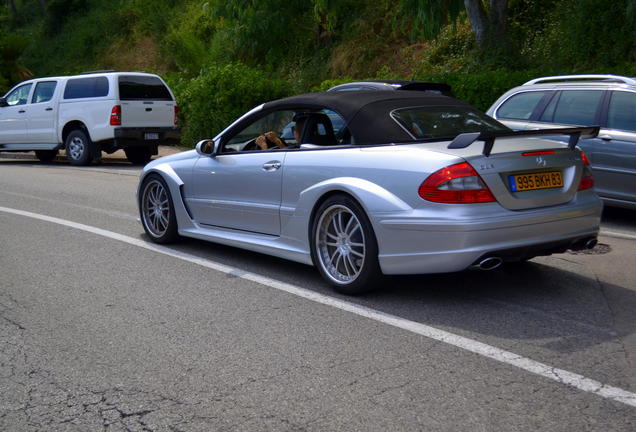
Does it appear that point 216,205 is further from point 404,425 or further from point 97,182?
point 97,182

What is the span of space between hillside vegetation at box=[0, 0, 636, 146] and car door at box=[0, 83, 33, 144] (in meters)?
3.72

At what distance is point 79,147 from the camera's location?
1816cm

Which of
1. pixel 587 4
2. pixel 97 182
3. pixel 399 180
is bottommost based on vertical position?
pixel 97 182

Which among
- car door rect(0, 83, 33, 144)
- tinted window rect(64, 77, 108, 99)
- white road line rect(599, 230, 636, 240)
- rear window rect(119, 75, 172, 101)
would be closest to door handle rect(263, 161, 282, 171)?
white road line rect(599, 230, 636, 240)

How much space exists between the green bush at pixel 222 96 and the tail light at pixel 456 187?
47.0 ft

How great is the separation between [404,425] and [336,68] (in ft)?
68.9

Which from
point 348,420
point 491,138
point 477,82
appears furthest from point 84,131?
point 348,420

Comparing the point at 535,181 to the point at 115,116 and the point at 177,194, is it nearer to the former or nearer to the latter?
the point at 177,194

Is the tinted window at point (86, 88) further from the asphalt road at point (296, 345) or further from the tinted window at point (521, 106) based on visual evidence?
the asphalt road at point (296, 345)

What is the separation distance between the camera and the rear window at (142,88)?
17438 mm

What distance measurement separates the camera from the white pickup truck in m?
17.4

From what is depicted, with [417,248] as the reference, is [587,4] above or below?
above

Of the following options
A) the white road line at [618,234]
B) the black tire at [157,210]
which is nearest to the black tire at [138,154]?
the black tire at [157,210]

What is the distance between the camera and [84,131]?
59.3ft
